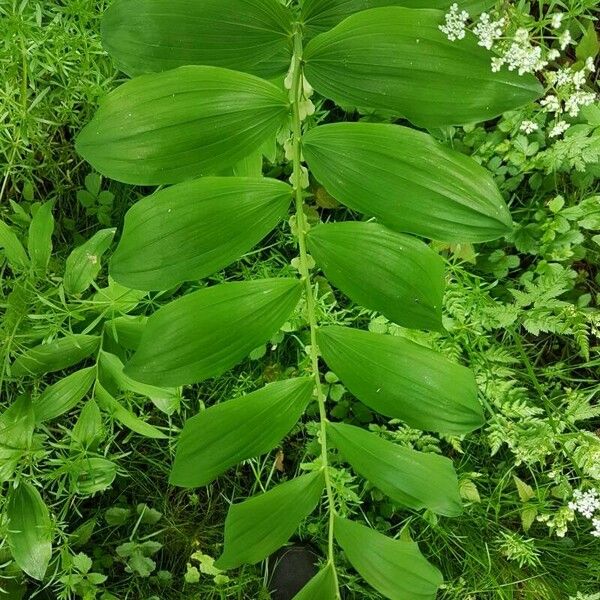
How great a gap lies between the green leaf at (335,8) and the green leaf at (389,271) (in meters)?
0.31

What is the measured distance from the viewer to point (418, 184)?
0.90 meters

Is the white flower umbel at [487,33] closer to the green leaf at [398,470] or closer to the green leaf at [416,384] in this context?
the green leaf at [416,384]

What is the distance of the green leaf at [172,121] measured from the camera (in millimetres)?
904

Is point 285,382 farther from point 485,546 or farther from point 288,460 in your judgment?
point 485,546

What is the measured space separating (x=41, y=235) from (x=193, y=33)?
0.53m

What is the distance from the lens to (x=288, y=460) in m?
1.56

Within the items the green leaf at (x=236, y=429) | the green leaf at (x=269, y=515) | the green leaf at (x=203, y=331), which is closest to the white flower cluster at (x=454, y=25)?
the green leaf at (x=203, y=331)

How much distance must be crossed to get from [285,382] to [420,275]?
0.89 feet

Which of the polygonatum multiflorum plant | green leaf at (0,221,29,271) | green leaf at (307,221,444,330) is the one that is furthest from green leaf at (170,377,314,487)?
green leaf at (0,221,29,271)

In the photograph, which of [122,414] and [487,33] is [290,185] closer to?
[487,33]

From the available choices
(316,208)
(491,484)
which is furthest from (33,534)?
(491,484)

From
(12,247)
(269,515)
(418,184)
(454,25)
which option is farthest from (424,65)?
(12,247)

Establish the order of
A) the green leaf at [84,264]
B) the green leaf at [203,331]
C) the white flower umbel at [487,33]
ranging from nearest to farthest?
the white flower umbel at [487,33], the green leaf at [203,331], the green leaf at [84,264]

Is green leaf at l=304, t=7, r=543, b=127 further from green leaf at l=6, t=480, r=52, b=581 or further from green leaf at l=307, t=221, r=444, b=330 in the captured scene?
green leaf at l=6, t=480, r=52, b=581
